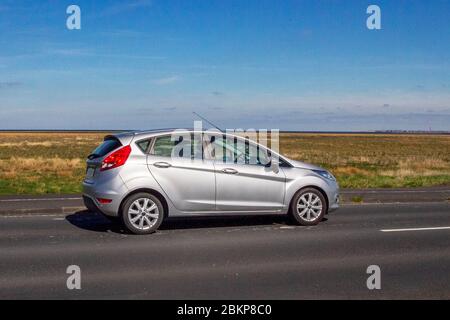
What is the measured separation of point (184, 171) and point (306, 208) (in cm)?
230

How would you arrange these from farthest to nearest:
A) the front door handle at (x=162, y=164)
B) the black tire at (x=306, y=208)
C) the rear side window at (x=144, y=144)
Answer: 1. the black tire at (x=306, y=208)
2. the rear side window at (x=144, y=144)
3. the front door handle at (x=162, y=164)

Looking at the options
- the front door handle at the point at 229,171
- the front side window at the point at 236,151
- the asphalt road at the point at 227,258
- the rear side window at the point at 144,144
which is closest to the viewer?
the asphalt road at the point at 227,258

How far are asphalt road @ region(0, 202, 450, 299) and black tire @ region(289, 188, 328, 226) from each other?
0.75 feet

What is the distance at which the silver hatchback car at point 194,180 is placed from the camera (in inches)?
372

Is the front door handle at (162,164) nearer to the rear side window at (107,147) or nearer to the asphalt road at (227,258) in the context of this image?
the rear side window at (107,147)

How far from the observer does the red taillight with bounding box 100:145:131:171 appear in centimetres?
945

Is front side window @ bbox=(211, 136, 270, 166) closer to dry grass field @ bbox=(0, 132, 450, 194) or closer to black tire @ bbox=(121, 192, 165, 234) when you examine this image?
black tire @ bbox=(121, 192, 165, 234)

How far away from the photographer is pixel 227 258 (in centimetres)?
788
